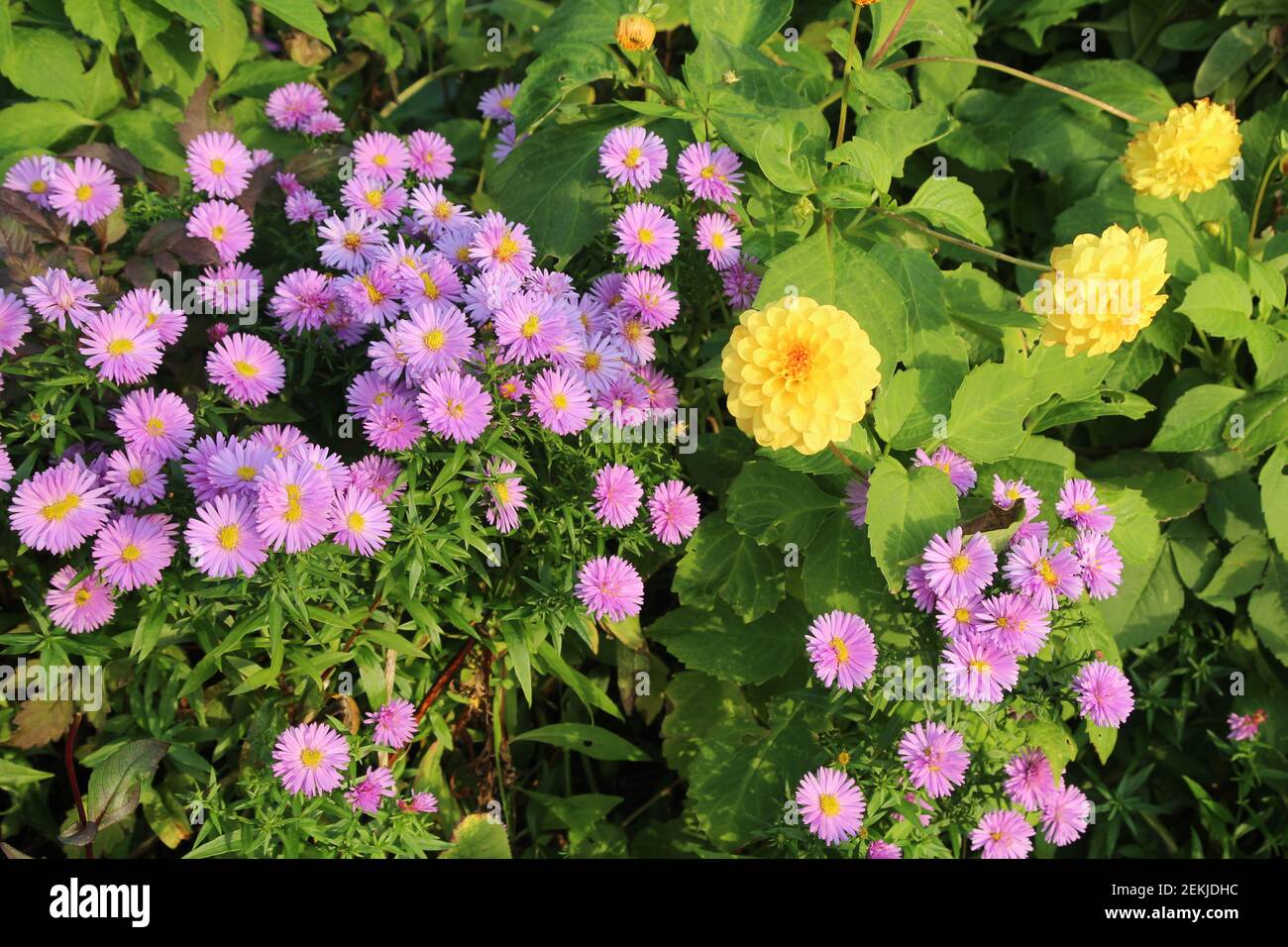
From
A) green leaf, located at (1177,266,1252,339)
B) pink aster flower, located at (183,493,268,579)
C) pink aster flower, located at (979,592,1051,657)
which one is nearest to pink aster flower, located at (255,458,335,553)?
pink aster flower, located at (183,493,268,579)

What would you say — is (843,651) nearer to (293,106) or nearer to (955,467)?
(955,467)

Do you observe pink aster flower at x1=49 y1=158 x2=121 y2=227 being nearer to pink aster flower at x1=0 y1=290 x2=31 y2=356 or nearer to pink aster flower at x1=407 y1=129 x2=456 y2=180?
pink aster flower at x1=0 y1=290 x2=31 y2=356

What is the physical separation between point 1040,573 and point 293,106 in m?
1.79

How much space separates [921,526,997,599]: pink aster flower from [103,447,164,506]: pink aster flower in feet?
3.88

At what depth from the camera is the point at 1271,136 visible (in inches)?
104

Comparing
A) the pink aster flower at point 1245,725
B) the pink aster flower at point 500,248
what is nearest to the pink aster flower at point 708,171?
the pink aster flower at point 500,248

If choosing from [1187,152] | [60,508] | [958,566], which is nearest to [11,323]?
[60,508]

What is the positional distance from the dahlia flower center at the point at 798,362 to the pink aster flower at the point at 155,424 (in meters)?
0.94

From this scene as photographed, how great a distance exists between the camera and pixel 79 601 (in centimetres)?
183

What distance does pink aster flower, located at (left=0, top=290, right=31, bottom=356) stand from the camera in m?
1.87

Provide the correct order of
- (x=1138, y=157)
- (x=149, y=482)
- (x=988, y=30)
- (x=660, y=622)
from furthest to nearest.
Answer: (x=988, y=30) → (x=1138, y=157) → (x=660, y=622) → (x=149, y=482)

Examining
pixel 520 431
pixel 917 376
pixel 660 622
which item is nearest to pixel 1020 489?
pixel 917 376
